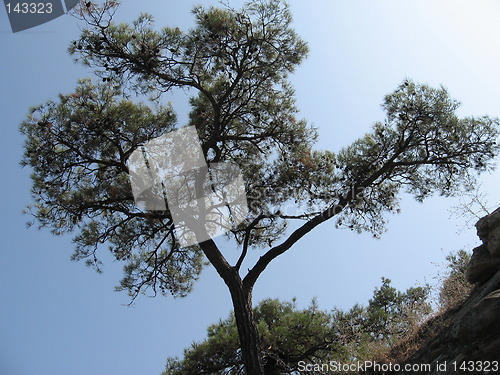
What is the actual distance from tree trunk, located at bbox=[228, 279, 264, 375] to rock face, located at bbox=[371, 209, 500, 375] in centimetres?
145

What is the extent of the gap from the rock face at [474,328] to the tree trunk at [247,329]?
1454 millimetres

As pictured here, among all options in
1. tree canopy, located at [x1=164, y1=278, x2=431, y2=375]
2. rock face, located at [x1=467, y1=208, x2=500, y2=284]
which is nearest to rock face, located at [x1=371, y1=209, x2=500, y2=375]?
rock face, located at [x1=467, y1=208, x2=500, y2=284]

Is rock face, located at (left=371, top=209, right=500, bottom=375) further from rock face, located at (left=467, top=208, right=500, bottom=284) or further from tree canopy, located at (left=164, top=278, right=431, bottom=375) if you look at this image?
tree canopy, located at (left=164, top=278, right=431, bottom=375)

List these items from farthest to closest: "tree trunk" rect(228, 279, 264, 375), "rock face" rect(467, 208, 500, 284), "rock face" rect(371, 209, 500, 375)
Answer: "tree trunk" rect(228, 279, 264, 375), "rock face" rect(467, 208, 500, 284), "rock face" rect(371, 209, 500, 375)

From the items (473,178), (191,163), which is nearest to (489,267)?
(473,178)

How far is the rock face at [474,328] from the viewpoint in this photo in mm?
3223

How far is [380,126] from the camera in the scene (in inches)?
235

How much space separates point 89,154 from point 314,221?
2.88 metres

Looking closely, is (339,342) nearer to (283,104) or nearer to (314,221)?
(314,221)

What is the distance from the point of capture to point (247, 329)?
5.00 m

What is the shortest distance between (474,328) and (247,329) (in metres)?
2.40

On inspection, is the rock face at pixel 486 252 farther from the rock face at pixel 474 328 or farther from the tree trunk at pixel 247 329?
the tree trunk at pixel 247 329

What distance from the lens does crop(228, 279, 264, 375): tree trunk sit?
4.80 metres

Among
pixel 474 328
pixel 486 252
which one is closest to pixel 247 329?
pixel 474 328
